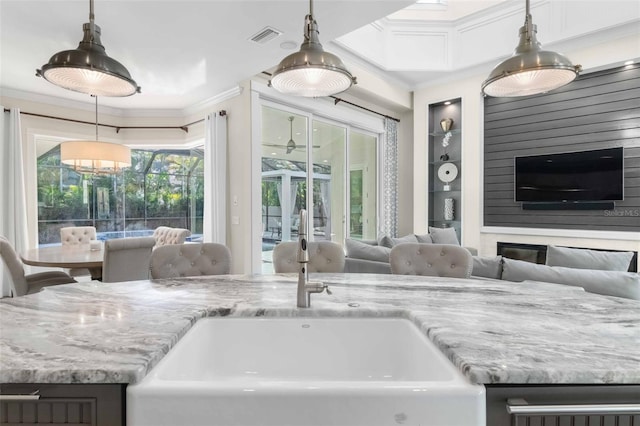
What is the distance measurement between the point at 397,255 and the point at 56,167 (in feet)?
17.5

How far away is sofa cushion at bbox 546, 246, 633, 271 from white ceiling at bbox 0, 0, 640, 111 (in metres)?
2.23

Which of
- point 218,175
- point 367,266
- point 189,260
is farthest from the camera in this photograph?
point 218,175

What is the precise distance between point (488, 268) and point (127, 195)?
213 inches

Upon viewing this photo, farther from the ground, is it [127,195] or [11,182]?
[11,182]

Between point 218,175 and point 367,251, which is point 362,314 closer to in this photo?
point 367,251

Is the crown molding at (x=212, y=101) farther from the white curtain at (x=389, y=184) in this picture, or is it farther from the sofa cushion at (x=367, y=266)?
the white curtain at (x=389, y=184)

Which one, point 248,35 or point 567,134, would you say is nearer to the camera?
point 248,35

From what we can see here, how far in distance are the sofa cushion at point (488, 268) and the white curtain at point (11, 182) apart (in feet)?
17.0

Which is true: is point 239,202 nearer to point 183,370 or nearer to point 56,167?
point 56,167

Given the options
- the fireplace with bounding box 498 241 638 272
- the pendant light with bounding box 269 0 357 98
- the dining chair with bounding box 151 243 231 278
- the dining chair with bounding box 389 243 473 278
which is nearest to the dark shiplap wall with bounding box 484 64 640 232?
the fireplace with bounding box 498 241 638 272

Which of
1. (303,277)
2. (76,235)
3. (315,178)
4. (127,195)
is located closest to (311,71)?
(303,277)

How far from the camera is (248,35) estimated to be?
3105mm

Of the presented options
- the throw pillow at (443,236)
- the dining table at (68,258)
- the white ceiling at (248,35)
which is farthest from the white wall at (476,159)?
the dining table at (68,258)

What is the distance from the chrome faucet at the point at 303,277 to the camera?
1.17 metres
